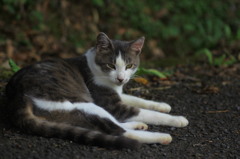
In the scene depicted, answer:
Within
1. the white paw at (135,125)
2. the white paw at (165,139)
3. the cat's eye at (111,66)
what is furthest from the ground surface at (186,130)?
the cat's eye at (111,66)

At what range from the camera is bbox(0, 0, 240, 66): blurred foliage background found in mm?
7898

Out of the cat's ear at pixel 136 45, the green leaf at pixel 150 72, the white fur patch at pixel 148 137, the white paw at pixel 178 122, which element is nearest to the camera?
the white fur patch at pixel 148 137

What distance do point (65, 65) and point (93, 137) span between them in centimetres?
133

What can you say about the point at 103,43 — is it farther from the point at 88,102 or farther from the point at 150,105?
the point at 150,105

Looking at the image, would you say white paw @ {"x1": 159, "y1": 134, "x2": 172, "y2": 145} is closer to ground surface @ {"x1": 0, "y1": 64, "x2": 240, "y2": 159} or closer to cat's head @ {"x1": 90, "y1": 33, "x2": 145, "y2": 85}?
ground surface @ {"x1": 0, "y1": 64, "x2": 240, "y2": 159}

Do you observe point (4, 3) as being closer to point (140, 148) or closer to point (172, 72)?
point (172, 72)

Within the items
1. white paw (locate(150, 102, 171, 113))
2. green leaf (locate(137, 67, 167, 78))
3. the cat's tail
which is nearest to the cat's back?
the cat's tail

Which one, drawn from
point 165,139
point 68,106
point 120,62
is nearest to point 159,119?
point 165,139

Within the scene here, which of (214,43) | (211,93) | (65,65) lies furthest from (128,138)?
(214,43)

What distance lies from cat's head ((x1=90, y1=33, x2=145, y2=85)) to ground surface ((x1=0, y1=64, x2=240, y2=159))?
2.32 ft

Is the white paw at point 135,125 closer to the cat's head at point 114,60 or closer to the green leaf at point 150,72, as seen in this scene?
the cat's head at point 114,60

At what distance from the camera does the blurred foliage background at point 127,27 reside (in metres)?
7.90

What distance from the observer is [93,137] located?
11.0 ft

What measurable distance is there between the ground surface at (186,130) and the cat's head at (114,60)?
0.71 m
